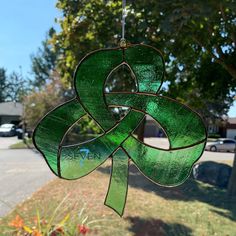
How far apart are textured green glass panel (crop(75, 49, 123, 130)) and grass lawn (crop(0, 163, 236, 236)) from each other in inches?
78.6

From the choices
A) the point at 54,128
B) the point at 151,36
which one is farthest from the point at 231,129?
the point at 54,128

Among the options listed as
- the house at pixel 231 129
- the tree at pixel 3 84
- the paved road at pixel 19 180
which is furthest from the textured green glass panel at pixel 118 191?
the tree at pixel 3 84

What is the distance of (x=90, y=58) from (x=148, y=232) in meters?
3.97

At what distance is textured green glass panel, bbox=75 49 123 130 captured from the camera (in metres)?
3.57

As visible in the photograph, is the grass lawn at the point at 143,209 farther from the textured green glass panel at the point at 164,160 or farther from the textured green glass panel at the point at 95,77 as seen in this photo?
the textured green glass panel at the point at 95,77

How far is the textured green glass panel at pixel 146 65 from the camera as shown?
143 inches

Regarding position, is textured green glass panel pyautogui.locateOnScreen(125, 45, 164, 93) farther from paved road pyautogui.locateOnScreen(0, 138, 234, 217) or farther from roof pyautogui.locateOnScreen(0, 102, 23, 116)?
roof pyautogui.locateOnScreen(0, 102, 23, 116)

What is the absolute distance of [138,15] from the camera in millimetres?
8312

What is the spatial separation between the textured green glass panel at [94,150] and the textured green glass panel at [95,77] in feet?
0.80

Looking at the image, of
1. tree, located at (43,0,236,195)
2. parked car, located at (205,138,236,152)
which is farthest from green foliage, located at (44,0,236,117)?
parked car, located at (205,138,236,152)

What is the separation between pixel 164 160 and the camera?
12.0ft

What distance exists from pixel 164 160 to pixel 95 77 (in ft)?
3.42

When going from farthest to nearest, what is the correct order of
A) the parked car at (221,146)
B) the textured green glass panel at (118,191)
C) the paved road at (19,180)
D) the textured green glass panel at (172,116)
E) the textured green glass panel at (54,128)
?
the parked car at (221,146), the paved road at (19,180), the textured green glass panel at (118,191), the textured green glass panel at (172,116), the textured green glass panel at (54,128)

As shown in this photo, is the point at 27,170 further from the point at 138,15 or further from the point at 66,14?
the point at 138,15
